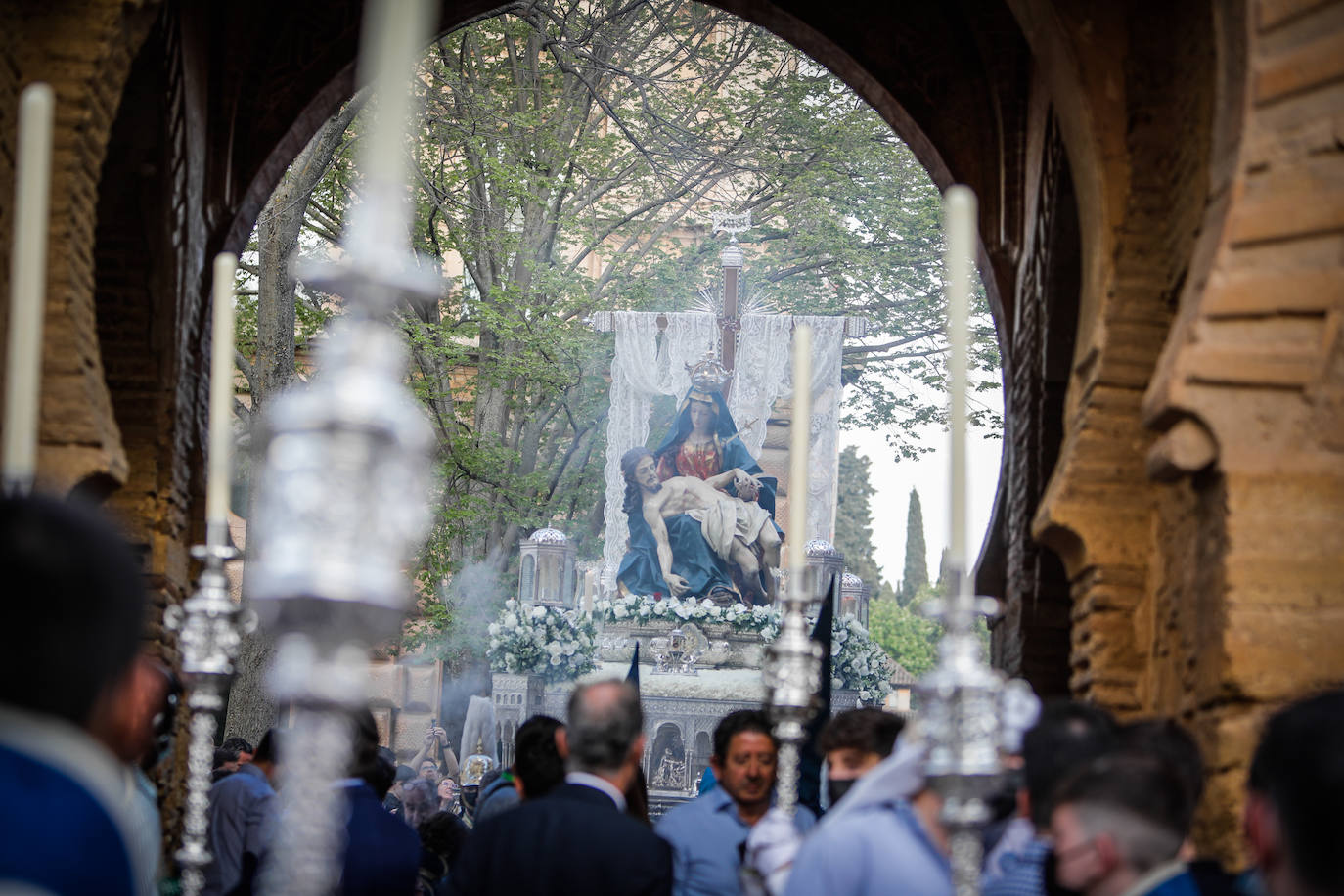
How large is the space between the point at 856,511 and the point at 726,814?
154 feet

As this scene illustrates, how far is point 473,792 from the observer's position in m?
15.1

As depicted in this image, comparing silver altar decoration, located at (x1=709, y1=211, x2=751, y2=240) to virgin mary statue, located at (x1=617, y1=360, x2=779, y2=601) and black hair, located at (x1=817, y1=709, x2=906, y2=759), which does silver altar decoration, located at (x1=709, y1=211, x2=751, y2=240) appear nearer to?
virgin mary statue, located at (x1=617, y1=360, x2=779, y2=601)

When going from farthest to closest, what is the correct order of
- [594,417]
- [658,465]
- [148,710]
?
[594,417], [658,465], [148,710]

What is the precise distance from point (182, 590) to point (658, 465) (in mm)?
17439

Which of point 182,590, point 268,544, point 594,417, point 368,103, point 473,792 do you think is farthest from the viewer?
point 594,417

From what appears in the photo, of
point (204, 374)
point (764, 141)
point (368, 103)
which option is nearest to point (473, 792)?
point (204, 374)

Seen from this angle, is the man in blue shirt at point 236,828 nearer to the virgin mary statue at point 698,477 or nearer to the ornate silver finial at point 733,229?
the virgin mary statue at point 698,477

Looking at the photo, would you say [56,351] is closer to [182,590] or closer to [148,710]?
[148,710]

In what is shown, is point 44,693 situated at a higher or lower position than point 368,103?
lower

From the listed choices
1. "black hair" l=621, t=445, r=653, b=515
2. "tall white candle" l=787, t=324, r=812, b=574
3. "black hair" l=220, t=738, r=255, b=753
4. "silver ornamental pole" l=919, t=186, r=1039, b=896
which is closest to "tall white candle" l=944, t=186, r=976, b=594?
"silver ornamental pole" l=919, t=186, r=1039, b=896

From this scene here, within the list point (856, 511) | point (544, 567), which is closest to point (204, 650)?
point (544, 567)

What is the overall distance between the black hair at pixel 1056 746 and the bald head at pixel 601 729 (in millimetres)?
1132

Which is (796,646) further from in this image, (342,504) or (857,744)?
(342,504)

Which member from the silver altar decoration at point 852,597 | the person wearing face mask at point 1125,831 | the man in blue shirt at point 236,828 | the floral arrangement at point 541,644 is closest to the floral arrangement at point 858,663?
the silver altar decoration at point 852,597
